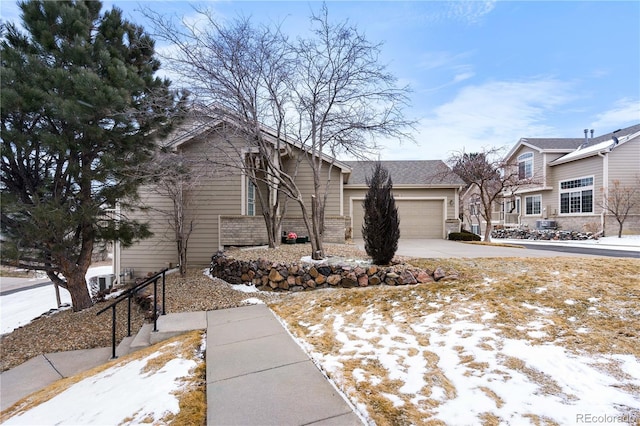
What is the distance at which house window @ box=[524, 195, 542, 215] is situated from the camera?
938 inches

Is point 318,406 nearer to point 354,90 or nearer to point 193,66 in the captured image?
point 354,90

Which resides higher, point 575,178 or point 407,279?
point 575,178

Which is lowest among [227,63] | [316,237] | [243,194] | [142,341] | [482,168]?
[142,341]

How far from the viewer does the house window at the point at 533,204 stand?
2383cm

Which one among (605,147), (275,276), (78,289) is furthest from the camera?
(605,147)

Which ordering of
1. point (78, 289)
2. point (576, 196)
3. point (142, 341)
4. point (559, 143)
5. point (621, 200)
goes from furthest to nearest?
point (559, 143) → point (576, 196) → point (621, 200) → point (78, 289) → point (142, 341)

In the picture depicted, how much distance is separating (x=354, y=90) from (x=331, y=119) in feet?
2.88

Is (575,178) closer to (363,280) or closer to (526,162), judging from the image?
(526,162)

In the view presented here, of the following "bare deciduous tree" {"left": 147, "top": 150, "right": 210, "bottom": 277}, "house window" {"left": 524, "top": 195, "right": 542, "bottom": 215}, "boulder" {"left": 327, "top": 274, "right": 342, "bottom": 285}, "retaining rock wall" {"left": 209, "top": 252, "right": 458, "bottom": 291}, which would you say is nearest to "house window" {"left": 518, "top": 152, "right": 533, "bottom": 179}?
"house window" {"left": 524, "top": 195, "right": 542, "bottom": 215}

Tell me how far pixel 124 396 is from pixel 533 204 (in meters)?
28.6

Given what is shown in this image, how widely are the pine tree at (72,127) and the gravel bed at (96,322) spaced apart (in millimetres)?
903

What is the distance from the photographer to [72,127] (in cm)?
638

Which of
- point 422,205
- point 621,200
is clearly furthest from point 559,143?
point 422,205

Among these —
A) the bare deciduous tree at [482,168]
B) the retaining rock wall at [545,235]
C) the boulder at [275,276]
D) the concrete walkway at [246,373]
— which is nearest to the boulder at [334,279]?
the boulder at [275,276]
